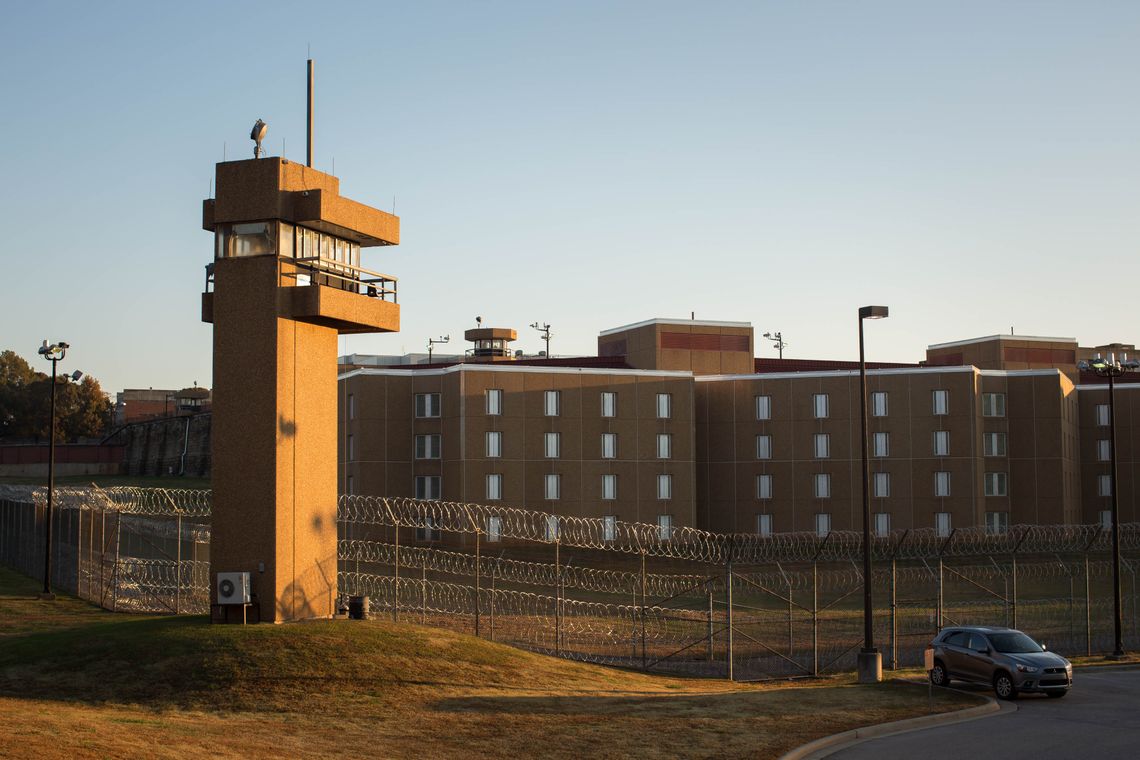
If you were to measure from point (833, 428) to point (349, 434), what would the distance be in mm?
25772

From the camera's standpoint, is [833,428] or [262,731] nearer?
[262,731]

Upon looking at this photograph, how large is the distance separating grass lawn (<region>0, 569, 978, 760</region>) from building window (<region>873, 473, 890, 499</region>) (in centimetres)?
3965

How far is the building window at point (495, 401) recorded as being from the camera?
207 feet

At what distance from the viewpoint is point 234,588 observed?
2644 centimetres

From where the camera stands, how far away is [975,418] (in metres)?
66.9

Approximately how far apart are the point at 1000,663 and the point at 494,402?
39.0 m

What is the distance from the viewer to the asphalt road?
64.6ft

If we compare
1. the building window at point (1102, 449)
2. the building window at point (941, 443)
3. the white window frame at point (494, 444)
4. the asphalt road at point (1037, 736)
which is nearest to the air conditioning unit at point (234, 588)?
the asphalt road at point (1037, 736)

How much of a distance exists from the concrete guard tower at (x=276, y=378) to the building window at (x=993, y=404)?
48.4m

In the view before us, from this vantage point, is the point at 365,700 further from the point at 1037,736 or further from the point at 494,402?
the point at 494,402

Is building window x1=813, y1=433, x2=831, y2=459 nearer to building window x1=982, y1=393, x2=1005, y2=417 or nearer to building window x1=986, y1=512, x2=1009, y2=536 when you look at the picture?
building window x1=982, y1=393, x2=1005, y2=417

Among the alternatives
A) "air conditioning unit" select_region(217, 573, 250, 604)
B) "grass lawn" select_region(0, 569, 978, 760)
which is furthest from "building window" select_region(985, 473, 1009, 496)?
"air conditioning unit" select_region(217, 573, 250, 604)

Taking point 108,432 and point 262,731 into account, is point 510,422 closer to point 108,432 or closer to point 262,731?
point 262,731

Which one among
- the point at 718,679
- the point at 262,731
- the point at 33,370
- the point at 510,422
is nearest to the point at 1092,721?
the point at 718,679
